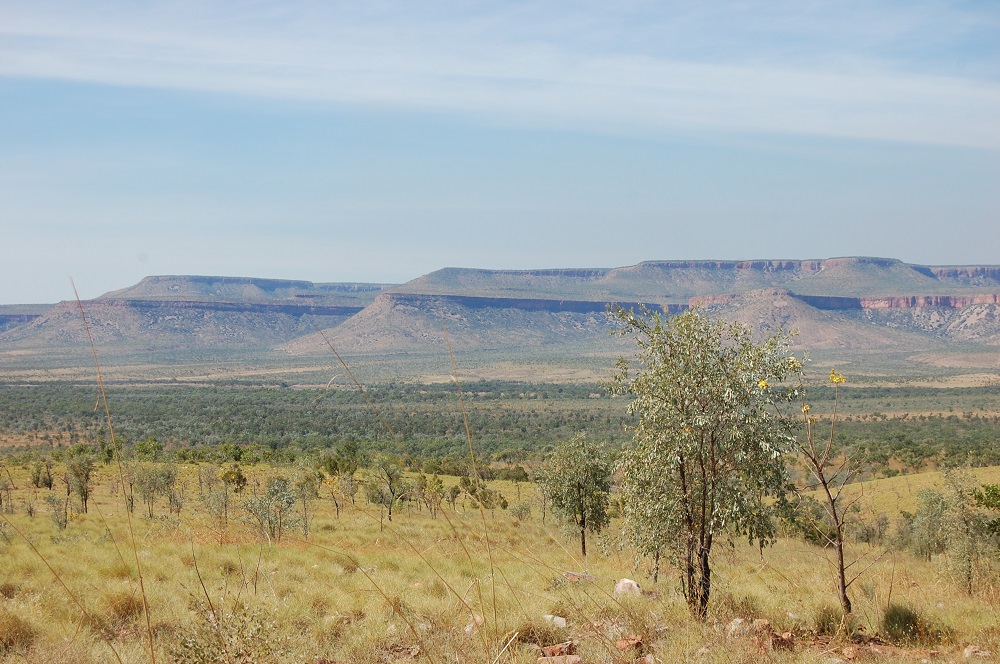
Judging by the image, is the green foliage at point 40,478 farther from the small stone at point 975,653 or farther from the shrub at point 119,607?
the small stone at point 975,653

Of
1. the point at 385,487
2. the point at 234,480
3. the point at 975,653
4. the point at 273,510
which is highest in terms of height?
the point at 975,653

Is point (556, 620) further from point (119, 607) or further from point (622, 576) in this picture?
point (622, 576)

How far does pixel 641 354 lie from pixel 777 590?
4.82 metres

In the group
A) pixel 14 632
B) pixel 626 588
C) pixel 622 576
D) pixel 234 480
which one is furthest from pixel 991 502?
pixel 234 480

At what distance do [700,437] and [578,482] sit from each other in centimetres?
1682

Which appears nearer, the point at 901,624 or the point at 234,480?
the point at 901,624

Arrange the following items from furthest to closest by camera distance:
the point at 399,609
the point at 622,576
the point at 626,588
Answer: the point at 622,576
the point at 626,588
the point at 399,609

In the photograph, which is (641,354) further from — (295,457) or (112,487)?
(295,457)

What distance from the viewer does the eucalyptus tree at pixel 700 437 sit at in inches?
381

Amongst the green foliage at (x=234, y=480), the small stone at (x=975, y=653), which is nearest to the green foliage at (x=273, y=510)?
the green foliage at (x=234, y=480)

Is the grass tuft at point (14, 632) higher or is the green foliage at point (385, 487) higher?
the grass tuft at point (14, 632)

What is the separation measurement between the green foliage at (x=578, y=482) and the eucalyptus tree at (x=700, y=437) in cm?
1533

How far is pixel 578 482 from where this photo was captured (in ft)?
86.1

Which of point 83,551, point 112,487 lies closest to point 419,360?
point 112,487
